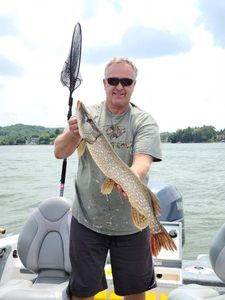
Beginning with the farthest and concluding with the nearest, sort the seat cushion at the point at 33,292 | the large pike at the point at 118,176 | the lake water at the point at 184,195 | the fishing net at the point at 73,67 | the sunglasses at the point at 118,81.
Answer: the lake water at the point at 184,195 → the fishing net at the point at 73,67 → the seat cushion at the point at 33,292 → the sunglasses at the point at 118,81 → the large pike at the point at 118,176

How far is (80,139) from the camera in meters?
2.74

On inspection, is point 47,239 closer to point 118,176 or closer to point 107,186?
point 107,186

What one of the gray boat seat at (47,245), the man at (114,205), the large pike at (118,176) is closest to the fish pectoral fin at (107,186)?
the large pike at (118,176)

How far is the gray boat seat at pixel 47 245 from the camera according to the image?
12.8 ft

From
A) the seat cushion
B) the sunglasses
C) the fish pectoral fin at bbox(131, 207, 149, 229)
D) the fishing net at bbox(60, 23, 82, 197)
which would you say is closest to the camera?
the fish pectoral fin at bbox(131, 207, 149, 229)

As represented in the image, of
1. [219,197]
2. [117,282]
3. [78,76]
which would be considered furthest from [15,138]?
[117,282]

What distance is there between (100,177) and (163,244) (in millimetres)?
606

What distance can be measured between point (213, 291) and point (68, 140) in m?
1.49

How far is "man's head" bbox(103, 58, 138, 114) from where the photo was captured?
9.27ft

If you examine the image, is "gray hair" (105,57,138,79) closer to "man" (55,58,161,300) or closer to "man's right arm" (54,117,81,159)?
"man" (55,58,161,300)

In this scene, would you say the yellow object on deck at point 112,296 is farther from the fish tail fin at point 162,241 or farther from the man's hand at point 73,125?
the man's hand at point 73,125

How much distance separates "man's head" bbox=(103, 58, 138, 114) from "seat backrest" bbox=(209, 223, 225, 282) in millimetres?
1185

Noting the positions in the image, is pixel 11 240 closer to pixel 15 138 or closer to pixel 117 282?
pixel 117 282

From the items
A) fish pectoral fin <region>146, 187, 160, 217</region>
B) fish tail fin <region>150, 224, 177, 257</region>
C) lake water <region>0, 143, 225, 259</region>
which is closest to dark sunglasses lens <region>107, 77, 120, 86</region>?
fish pectoral fin <region>146, 187, 160, 217</region>
